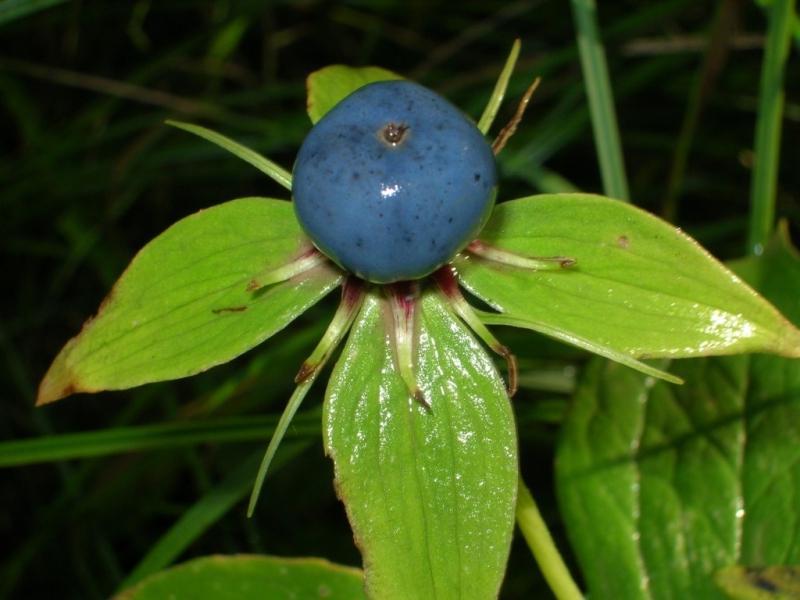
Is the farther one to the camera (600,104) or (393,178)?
(600,104)

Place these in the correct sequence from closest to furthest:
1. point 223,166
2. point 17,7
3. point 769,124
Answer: point 17,7, point 769,124, point 223,166

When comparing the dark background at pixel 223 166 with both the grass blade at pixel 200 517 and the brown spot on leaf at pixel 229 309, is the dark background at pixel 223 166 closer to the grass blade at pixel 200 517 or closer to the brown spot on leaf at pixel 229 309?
the grass blade at pixel 200 517

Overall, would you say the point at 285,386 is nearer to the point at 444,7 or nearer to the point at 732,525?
the point at 732,525

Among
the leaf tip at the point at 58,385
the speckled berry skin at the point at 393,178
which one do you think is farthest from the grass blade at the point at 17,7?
the speckled berry skin at the point at 393,178

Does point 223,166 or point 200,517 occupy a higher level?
Result: point 223,166

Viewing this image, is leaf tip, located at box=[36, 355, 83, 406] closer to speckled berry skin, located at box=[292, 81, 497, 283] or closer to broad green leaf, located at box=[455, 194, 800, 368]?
speckled berry skin, located at box=[292, 81, 497, 283]

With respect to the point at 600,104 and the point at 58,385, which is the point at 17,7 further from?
the point at 600,104

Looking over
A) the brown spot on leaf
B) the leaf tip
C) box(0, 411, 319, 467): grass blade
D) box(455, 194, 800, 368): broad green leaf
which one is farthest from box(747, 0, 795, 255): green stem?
the leaf tip

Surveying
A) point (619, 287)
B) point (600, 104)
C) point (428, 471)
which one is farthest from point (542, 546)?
point (600, 104)
